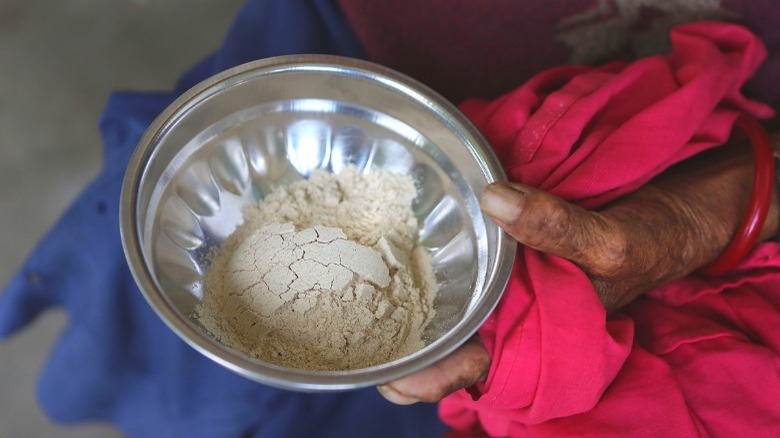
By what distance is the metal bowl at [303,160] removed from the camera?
59 cm

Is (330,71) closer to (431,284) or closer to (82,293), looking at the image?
(431,284)

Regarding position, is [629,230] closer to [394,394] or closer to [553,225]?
[553,225]

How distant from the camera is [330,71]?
0.64m

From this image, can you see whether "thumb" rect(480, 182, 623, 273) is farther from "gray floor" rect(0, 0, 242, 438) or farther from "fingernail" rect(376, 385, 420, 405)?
"gray floor" rect(0, 0, 242, 438)

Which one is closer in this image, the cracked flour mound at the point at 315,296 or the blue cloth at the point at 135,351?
the cracked flour mound at the point at 315,296

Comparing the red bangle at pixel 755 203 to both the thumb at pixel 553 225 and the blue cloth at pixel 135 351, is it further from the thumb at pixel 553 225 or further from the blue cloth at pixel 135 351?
the blue cloth at pixel 135 351

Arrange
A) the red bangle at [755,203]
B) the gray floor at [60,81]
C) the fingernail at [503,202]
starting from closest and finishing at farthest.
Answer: the fingernail at [503,202]
the red bangle at [755,203]
the gray floor at [60,81]

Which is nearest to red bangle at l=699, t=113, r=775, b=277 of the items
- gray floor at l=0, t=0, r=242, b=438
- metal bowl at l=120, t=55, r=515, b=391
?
metal bowl at l=120, t=55, r=515, b=391

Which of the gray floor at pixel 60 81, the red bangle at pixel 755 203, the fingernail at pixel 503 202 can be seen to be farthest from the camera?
the gray floor at pixel 60 81

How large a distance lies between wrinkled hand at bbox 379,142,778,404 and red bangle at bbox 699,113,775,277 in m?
0.02

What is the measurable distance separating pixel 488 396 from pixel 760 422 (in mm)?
257

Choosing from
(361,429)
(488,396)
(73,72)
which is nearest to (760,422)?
(488,396)

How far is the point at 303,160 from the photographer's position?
693 millimetres

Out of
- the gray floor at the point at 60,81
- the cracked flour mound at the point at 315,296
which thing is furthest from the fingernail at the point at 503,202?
the gray floor at the point at 60,81
